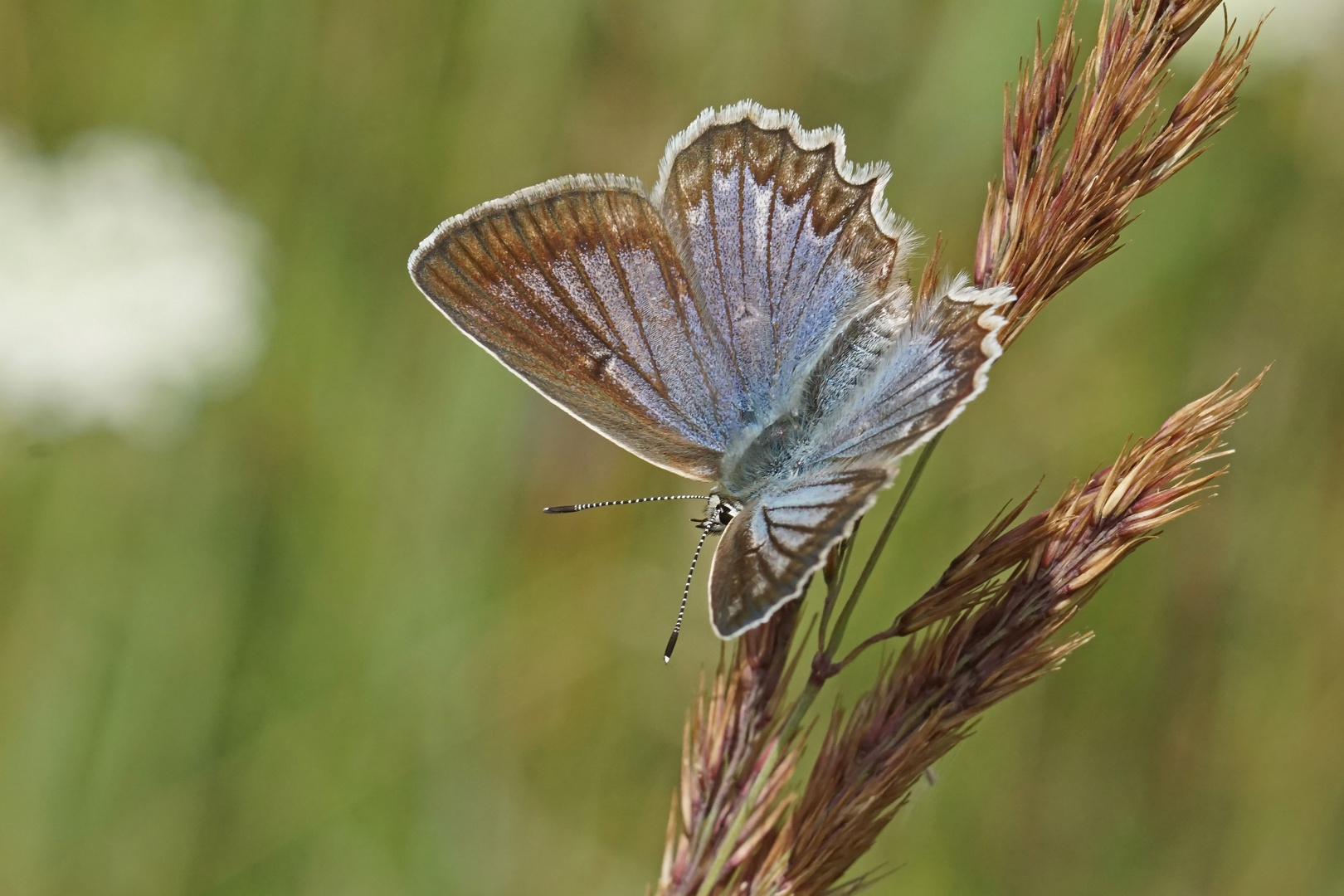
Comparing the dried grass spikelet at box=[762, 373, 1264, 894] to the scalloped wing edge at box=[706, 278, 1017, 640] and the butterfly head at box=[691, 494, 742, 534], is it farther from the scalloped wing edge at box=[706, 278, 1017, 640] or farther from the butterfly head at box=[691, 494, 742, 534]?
the butterfly head at box=[691, 494, 742, 534]

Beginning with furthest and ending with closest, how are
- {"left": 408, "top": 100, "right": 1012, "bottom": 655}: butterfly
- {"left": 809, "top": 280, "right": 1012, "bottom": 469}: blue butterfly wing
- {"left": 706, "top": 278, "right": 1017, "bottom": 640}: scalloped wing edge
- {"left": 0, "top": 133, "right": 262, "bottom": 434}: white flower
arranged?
{"left": 0, "top": 133, "right": 262, "bottom": 434}: white flower → {"left": 408, "top": 100, "right": 1012, "bottom": 655}: butterfly → {"left": 809, "top": 280, "right": 1012, "bottom": 469}: blue butterfly wing → {"left": 706, "top": 278, "right": 1017, "bottom": 640}: scalloped wing edge

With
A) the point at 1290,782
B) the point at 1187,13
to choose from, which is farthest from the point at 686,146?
the point at 1290,782

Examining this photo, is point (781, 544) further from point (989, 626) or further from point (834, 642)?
point (989, 626)

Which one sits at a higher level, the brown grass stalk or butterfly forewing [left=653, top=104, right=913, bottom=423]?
butterfly forewing [left=653, top=104, right=913, bottom=423]

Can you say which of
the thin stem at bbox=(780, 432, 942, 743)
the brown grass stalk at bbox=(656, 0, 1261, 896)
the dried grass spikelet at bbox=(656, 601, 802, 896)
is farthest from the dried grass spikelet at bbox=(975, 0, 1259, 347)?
the dried grass spikelet at bbox=(656, 601, 802, 896)

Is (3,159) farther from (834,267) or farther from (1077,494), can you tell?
(1077,494)

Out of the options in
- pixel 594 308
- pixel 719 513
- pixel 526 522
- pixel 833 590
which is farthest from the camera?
pixel 526 522

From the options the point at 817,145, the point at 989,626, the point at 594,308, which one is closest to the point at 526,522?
the point at 594,308
